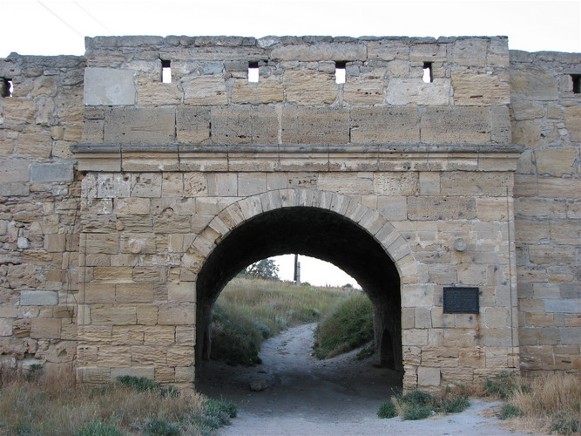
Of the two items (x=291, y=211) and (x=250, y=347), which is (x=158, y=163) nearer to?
(x=291, y=211)

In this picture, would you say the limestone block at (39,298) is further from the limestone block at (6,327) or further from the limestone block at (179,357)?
the limestone block at (179,357)

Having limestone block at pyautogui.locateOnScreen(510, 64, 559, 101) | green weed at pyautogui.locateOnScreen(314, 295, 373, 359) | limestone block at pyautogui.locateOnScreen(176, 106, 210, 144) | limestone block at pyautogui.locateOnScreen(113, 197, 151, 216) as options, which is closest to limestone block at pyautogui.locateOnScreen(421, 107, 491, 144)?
limestone block at pyautogui.locateOnScreen(510, 64, 559, 101)

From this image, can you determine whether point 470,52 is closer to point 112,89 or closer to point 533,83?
point 533,83

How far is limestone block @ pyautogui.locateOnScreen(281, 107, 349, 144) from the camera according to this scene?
9094 millimetres

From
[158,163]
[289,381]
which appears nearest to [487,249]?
[158,163]

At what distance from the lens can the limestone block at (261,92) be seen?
361 inches

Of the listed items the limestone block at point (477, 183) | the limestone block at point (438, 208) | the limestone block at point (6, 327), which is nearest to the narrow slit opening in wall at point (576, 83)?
the limestone block at point (477, 183)

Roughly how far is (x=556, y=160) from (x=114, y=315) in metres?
6.05

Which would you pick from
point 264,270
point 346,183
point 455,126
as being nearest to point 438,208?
point 455,126

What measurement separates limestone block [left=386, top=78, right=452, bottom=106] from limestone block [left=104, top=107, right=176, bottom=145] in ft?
9.11

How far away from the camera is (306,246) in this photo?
12.7 meters

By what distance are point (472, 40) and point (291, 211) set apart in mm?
3178

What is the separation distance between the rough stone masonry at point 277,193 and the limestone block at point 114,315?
1.0 inches

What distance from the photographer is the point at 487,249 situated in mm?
8992
